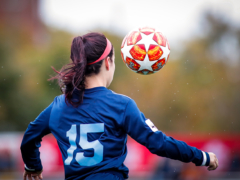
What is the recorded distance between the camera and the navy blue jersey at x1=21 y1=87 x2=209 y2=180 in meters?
2.08

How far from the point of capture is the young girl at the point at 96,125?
6.86 feet

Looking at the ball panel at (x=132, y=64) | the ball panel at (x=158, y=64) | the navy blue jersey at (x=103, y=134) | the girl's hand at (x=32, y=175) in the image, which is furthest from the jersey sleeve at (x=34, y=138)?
the ball panel at (x=158, y=64)

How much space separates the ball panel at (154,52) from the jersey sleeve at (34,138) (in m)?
1.45

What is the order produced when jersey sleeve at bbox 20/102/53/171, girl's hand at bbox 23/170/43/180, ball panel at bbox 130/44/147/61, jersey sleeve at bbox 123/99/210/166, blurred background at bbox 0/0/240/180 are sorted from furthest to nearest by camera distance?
blurred background at bbox 0/0/240/180 < ball panel at bbox 130/44/147/61 < girl's hand at bbox 23/170/43/180 < jersey sleeve at bbox 20/102/53/171 < jersey sleeve at bbox 123/99/210/166

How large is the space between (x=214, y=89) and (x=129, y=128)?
27358mm

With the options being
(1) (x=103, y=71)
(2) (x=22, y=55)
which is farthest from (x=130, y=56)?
(2) (x=22, y=55)

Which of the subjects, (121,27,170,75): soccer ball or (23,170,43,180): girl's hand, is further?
(121,27,170,75): soccer ball

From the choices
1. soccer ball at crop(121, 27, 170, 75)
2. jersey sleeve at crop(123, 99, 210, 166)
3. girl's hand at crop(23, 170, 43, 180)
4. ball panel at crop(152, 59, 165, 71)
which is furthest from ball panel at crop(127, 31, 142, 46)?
girl's hand at crop(23, 170, 43, 180)

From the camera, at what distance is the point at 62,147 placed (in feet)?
7.36

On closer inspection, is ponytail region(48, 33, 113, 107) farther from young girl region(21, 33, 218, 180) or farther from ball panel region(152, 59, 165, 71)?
ball panel region(152, 59, 165, 71)

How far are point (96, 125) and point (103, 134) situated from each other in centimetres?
8

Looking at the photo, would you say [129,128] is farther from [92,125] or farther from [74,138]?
[74,138]

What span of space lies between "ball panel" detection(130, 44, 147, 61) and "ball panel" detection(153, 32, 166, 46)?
18cm

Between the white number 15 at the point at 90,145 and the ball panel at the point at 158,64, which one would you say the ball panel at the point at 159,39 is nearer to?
the ball panel at the point at 158,64
